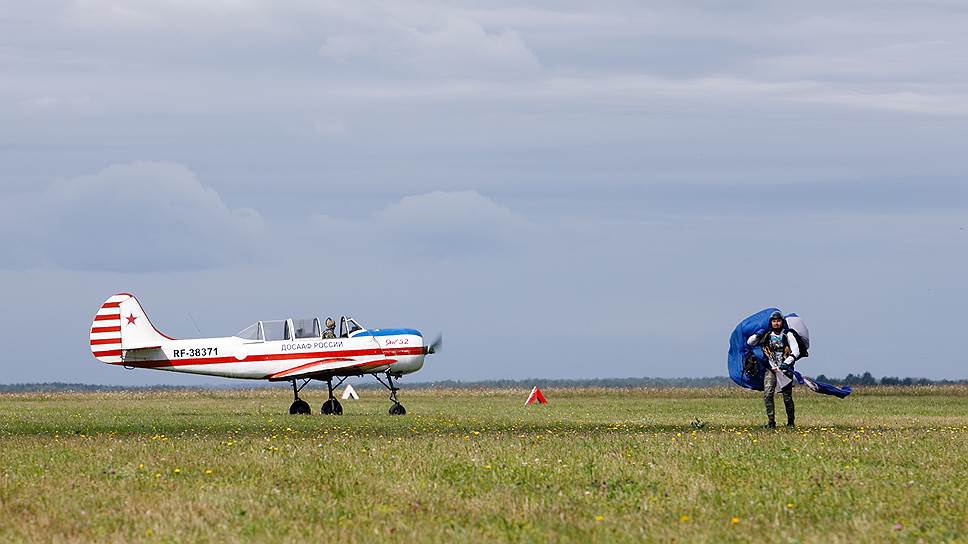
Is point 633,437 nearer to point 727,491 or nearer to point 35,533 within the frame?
point 727,491

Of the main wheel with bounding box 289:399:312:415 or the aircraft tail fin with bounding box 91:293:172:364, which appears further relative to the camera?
the aircraft tail fin with bounding box 91:293:172:364

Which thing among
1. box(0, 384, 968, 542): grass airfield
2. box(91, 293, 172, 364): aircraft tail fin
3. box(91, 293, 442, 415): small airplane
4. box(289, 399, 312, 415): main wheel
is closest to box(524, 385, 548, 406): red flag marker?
box(91, 293, 442, 415): small airplane

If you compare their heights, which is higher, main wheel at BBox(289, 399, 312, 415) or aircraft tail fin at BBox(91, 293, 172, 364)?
aircraft tail fin at BBox(91, 293, 172, 364)

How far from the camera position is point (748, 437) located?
63.2 feet

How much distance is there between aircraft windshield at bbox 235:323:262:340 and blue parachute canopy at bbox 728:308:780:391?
15275 mm

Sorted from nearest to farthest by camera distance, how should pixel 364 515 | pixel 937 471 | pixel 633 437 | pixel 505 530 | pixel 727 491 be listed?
pixel 505 530 < pixel 364 515 < pixel 727 491 < pixel 937 471 < pixel 633 437

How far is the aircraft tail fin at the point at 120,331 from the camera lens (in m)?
37.1

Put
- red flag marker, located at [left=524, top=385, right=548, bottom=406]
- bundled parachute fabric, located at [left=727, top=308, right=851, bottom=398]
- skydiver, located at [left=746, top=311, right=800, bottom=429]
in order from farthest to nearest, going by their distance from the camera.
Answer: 1. red flag marker, located at [left=524, top=385, right=548, bottom=406]
2. bundled parachute fabric, located at [left=727, top=308, right=851, bottom=398]
3. skydiver, located at [left=746, top=311, right=800, bottom=429]

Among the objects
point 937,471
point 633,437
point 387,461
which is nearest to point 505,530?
point 387,461

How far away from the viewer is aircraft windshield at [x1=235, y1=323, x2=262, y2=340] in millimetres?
36344

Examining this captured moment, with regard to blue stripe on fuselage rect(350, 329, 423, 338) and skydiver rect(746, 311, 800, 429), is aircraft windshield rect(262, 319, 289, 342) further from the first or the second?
skydiver rect(746, 311, 800, 429)

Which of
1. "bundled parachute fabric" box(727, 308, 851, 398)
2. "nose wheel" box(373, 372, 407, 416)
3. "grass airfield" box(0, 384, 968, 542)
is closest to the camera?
"grass airfield" box(0, 384, 968, 542)

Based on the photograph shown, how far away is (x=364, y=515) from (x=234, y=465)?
12.9 feet

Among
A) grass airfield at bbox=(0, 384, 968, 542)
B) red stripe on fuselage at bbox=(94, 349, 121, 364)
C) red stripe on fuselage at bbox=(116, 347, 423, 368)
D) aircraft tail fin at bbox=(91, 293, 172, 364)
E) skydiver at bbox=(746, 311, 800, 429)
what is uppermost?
aircraft tail fin at bbox=(91, 293, 172, 364)
